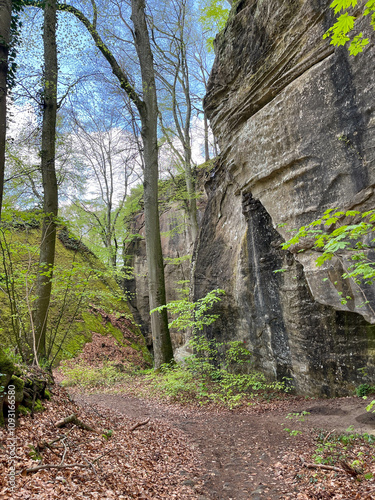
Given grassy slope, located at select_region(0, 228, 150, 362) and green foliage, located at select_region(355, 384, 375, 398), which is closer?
green foliage, located at select_region(355, 384, 375, 398)

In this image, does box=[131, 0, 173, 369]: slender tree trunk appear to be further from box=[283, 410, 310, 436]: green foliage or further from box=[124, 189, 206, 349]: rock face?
box=[124, 189, 206, 349]: rock face

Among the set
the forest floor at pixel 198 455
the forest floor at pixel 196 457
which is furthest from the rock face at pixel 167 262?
the forest floor at pixel 196 457

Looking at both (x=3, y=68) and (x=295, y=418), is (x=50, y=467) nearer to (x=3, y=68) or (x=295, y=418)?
(x=295, y=418)

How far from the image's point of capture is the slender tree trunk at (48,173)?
6.46m

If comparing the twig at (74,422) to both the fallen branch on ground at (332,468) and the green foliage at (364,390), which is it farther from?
the green foliage at (364,390)

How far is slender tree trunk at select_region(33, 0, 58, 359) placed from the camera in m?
6.46

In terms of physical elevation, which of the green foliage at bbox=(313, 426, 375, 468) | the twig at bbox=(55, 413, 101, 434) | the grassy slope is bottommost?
the green foliage at bbox=(313, 426, 375, 468)

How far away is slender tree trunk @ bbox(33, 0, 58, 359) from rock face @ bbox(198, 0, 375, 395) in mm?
4876

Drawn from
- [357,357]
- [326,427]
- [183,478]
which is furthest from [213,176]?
[183,478]

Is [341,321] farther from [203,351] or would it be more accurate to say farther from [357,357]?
[203,351]

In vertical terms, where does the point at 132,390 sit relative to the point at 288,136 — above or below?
below

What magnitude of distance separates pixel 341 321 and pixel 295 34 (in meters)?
6.61

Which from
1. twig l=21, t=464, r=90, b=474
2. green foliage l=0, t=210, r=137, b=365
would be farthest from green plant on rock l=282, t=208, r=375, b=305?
green foliage l=0, t=210, r=137, b=365

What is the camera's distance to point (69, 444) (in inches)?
130
